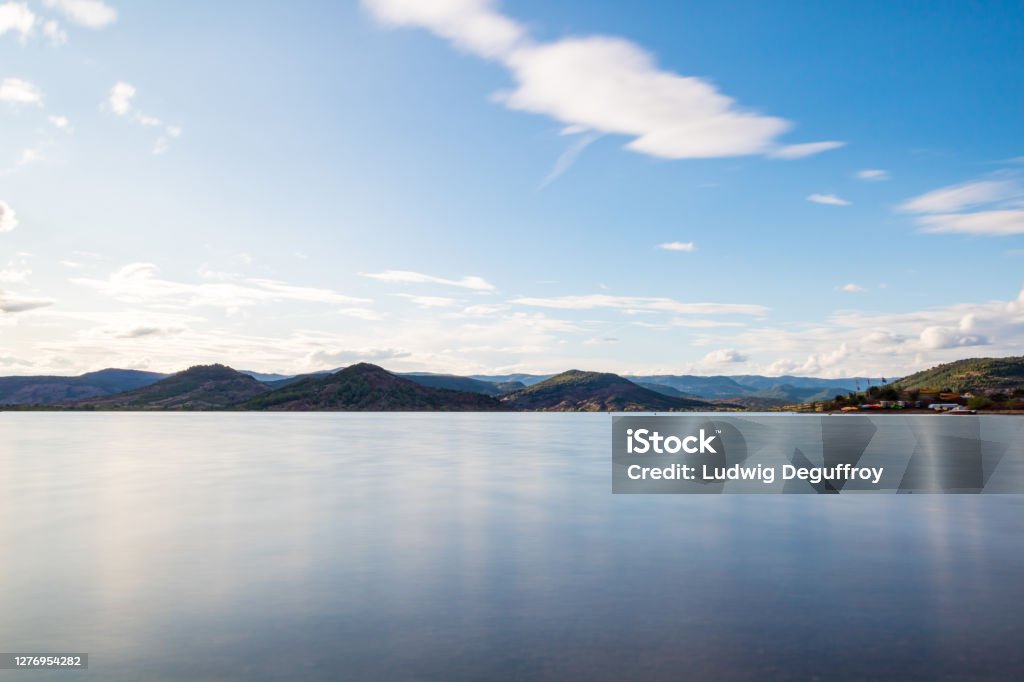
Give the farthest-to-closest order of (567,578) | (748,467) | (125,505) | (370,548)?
(748,467), (125,505), (370,548), (567,578)

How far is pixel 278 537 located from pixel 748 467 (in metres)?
54.6

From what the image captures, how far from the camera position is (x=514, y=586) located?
22.4m

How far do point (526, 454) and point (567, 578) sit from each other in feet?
240

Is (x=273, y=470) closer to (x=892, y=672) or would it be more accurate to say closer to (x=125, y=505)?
(x=125, y=505)

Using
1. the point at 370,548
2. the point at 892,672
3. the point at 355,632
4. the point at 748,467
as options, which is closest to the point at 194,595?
the point at 355,632

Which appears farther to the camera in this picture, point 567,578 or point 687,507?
point 687,507

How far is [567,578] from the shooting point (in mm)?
23625

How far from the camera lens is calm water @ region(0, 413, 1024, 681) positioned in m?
15.4

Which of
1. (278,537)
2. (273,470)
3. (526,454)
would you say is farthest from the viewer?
(526,454)

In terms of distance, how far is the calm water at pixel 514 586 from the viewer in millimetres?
15445

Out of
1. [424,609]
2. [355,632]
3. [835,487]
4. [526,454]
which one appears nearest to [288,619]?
[355,632]

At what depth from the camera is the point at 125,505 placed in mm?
42188

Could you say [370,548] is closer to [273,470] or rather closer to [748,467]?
[273,470]

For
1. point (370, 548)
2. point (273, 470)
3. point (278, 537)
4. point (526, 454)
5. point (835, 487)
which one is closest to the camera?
point (370, 548)
